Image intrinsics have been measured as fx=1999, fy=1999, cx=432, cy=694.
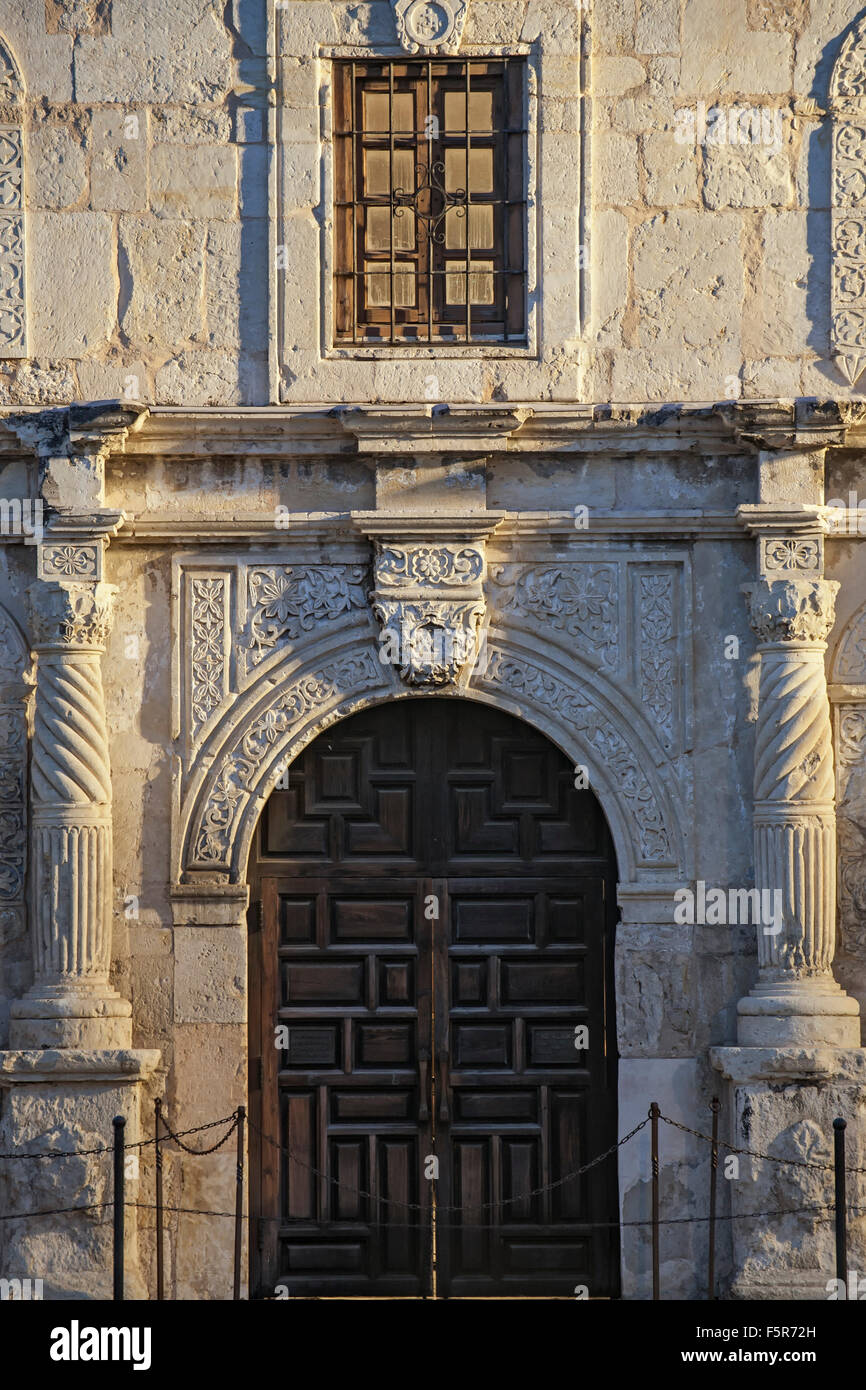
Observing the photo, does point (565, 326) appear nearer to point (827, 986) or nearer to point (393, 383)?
point (393, 383)


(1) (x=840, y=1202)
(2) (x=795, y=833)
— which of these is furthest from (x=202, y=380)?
(1) (x=840, y=1202)

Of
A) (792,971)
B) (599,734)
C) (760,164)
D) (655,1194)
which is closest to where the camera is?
(655,1194)

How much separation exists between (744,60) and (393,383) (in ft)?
7.37

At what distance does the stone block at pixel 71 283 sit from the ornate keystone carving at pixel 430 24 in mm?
1659

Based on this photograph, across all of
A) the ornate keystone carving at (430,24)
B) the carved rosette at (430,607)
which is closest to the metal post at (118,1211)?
the carved rosette at (430,607)

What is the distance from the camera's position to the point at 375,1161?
30.3 ft

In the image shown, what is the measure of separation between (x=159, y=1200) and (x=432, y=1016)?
1.49 meters

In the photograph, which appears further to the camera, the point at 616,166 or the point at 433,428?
the point at 616,166

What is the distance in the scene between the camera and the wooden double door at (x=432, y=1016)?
9.24 meters

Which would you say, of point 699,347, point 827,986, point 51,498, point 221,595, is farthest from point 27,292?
point 827,986

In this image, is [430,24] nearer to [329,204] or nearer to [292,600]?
[329,204]

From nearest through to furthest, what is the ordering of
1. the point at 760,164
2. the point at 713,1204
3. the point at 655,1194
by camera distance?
the point at 655,1194 < the point at 713,1204 < the point at 760,164

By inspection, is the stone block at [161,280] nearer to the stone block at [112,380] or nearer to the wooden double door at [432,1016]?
the stone block at [112,380]

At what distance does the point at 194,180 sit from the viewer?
9.42 m
